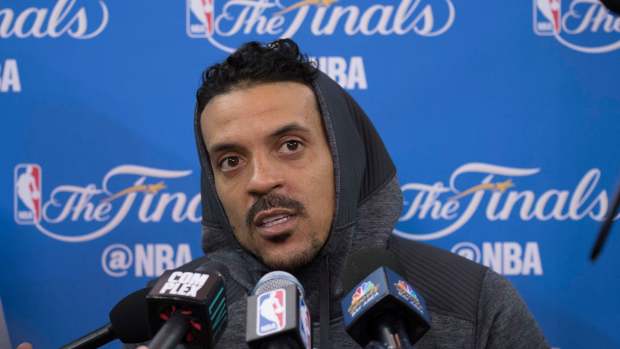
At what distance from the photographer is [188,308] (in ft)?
2.49

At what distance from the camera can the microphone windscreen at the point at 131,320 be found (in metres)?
1.20

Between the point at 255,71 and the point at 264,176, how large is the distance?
24cm

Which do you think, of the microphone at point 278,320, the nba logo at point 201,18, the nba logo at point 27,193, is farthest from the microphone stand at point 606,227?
the nba logo at point 27,193

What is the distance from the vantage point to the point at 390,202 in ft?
4.47

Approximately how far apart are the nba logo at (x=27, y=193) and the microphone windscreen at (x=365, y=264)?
1.01 metres

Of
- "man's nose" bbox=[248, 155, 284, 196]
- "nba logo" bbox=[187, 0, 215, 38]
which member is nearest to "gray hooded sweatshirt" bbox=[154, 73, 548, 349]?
"man's nose" bbox=[248, 155, 284, 196]

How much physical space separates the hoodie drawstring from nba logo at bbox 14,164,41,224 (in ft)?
2.73

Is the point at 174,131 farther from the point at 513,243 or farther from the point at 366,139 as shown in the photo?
the point at 513,243

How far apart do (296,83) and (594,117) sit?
748mm

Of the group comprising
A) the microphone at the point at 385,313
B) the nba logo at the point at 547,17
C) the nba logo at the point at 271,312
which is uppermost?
the nba logo at the point at 547,17

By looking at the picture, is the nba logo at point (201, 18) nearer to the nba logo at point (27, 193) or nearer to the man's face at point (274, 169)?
the man's face at point (274, 169)

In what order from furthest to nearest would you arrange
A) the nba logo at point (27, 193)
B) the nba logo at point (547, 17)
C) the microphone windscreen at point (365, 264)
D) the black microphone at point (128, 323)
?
the nba logo at point (27, 193)
the nba logo at point (547, 17)
the black microphone at point (128, 323)
the microphone windscreen at point (365, 264)

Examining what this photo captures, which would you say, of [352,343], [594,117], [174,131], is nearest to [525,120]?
[594,117]

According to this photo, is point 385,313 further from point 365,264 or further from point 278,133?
point 278,133
